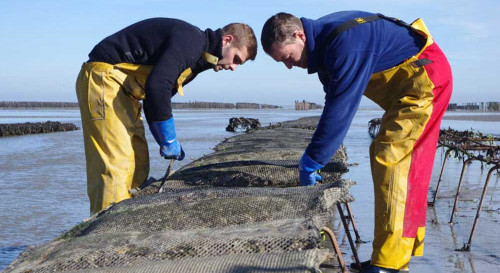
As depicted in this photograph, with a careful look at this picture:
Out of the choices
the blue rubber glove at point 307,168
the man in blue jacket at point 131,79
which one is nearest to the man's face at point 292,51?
the blue rubber glove at point 307,168

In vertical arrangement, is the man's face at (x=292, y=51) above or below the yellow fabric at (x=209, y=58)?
above

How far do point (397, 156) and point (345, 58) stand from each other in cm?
62

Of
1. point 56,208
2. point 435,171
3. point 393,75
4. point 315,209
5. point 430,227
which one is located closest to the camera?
point 315,209

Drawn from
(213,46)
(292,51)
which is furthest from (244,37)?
(292,51)

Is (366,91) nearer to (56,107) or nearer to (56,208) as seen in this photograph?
(56,208)

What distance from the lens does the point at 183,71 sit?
4547 mm

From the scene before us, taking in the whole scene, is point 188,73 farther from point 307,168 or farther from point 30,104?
point 30,104

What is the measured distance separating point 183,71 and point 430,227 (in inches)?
115

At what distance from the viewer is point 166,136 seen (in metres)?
4.50

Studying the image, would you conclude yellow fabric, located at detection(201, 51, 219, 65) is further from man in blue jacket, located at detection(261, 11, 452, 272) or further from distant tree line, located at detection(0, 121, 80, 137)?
distant tree line, located at detection(0, 121, 80, 137)

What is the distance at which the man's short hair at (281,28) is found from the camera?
353cm

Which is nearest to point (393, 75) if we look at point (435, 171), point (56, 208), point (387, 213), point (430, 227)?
point (387, 213)

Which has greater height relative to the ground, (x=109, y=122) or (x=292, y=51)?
(x=292, y=51)

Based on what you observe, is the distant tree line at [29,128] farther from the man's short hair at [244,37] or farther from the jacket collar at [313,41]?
the jacket collar at [313,41]
